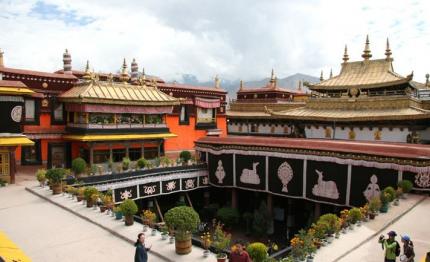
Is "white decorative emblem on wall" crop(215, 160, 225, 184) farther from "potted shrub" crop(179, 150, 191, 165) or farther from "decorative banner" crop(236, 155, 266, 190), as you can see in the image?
"potted shrub" crop(179, 150, 191, 165)

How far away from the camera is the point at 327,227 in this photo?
11.5 m

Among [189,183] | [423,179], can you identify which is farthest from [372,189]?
[189,183]

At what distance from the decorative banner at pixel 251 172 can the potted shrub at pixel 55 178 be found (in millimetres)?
11233

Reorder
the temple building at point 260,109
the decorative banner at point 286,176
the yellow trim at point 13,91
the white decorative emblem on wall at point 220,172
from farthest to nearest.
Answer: the temple building at point 260,109, the white decorative emblem on wall at point 220,172, the decorative banner at point 286,176, the yellow trim at point 13,91

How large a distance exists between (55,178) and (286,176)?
12853 millimetres

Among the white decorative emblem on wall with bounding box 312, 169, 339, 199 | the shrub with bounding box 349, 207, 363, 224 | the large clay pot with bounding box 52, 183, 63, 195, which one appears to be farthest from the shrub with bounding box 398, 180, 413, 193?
the large clay pot with bounding box 52, 183, 63, 195

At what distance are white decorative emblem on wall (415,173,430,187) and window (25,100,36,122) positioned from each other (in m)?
22.8

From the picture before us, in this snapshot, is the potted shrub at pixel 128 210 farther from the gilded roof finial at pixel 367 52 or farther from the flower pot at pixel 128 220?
the gilded roof finial at pixel 367 52

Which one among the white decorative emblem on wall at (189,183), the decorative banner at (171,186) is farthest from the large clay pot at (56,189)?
the white decorative emblem on wall at (189,183)

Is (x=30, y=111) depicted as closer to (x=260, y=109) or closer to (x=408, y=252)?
(x=260, y=109)

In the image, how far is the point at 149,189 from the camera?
882 inches

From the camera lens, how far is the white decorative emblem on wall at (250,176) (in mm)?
22781

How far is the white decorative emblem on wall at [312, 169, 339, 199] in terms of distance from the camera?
62.5 feet

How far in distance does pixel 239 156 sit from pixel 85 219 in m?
12.0
